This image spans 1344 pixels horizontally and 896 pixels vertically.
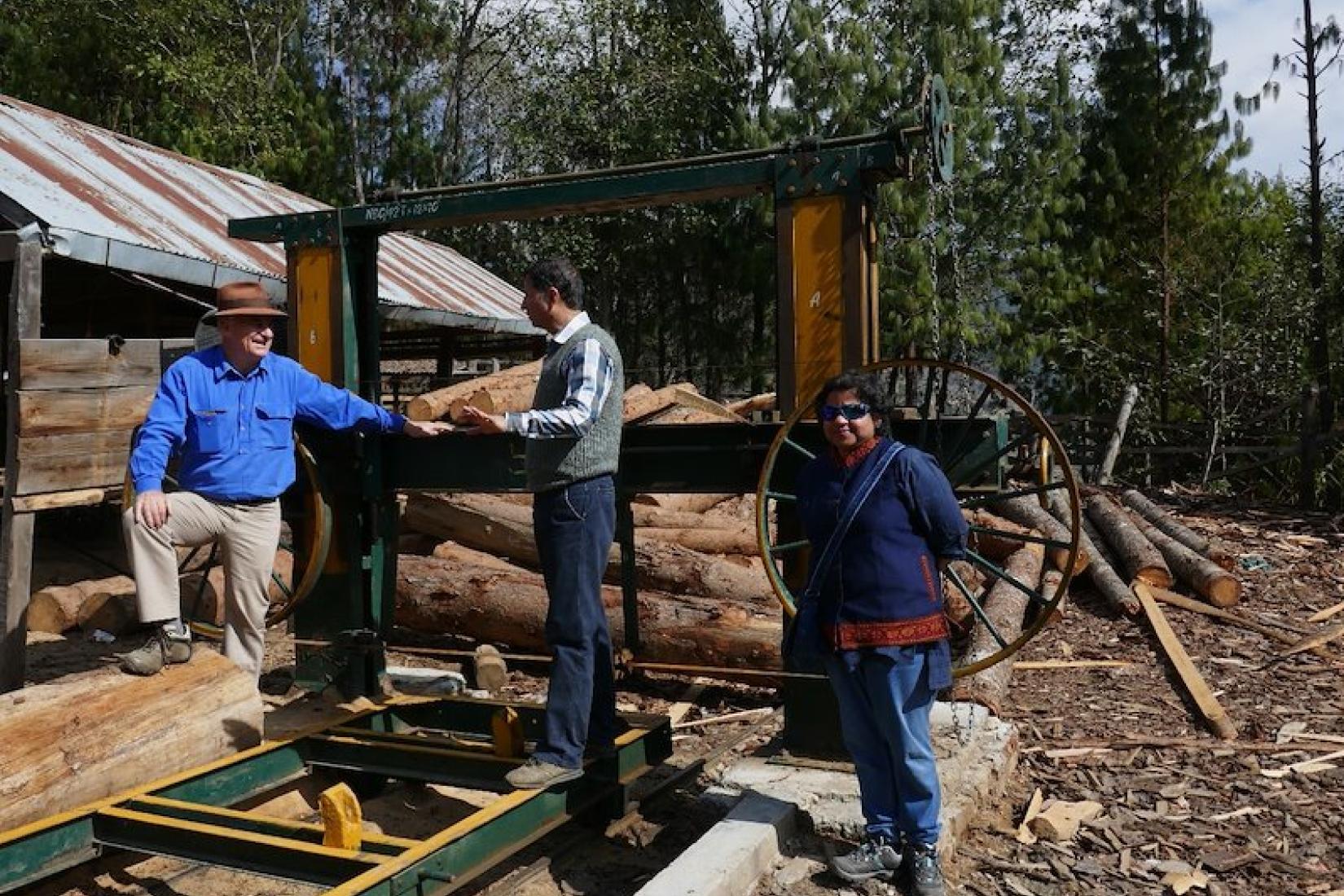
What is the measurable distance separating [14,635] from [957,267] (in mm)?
17950

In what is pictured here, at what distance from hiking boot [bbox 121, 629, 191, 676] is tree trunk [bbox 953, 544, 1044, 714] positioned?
144 inches

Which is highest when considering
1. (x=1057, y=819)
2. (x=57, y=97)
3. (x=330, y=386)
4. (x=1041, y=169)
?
(x=57, y=97)

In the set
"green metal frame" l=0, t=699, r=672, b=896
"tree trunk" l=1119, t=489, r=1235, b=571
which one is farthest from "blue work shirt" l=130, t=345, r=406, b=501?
"tree trunk" l=1119, t=489, r=1235, b=571

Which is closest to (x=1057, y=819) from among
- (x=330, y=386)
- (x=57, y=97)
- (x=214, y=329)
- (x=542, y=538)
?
(x=542, y=538)

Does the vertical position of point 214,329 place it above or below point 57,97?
below

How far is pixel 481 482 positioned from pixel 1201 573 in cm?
644

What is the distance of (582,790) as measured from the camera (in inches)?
188

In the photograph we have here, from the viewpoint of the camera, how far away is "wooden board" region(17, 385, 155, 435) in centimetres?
646

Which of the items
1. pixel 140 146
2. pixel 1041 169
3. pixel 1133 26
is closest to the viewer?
pixel 140 146

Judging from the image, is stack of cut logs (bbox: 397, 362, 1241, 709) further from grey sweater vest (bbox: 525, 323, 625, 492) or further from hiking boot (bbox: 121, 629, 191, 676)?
hiking boot (bbox: 121, 629, 191, 676)

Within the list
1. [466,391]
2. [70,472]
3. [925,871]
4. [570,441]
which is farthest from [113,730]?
[466,391]

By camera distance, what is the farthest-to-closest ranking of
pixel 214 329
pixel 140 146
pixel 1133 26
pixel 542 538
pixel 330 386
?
pixel 1133 26
pixel 140 146
pixel 214 329
pixel 330 386
pixel 542 538

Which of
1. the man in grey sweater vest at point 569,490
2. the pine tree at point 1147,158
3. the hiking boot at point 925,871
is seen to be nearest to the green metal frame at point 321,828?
the man in grey sweater vest at point 569,490

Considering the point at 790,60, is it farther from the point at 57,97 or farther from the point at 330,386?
the point at 330,386
